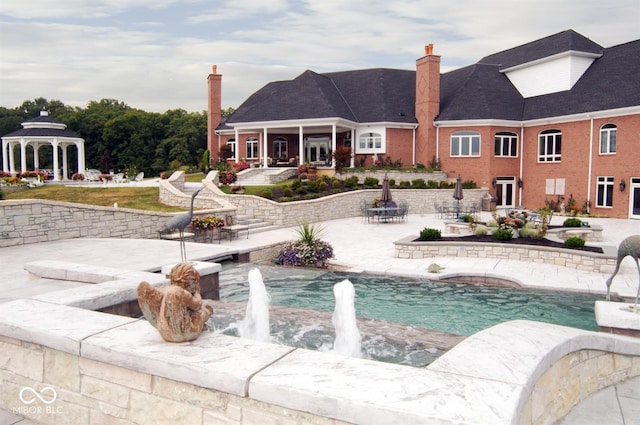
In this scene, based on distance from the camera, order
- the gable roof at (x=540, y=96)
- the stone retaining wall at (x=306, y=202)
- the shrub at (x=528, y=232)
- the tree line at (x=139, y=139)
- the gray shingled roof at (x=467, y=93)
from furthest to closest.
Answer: the tree line at (x=139, y=139) → the gray shingled roof at (x=467, y=93) → the gable roof at (x=540, y=96) → the stone retaining wall at (x=306, y=202) → the shrub at (x=528, y=232)

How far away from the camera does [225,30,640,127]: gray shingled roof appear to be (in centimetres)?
2695

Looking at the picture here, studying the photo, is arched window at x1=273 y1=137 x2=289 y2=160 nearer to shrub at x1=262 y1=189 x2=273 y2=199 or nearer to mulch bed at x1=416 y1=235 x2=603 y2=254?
shrub at x1=262 y1=189 x2=273 y2=199

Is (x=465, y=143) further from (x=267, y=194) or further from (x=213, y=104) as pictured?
(x=213, y=104)

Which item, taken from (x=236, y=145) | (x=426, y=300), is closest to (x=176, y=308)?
(x=426, y=300)

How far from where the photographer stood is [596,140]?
26.0 meters

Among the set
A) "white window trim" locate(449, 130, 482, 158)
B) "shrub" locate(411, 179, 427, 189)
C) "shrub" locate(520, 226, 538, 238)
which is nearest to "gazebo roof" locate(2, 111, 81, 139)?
"shrub" locate(411, 179, 427, 189)

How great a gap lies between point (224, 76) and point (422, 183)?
18614 millimetres

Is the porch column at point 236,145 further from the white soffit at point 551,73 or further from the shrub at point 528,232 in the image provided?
the shrub at point 528,232

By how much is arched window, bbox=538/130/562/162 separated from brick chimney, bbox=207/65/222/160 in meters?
23.1

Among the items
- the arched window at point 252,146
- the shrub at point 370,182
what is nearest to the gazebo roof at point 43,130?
the arched window at point 252,146

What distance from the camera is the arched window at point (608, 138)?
993 inches

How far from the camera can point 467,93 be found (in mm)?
32062

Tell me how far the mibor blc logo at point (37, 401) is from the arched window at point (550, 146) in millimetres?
29289

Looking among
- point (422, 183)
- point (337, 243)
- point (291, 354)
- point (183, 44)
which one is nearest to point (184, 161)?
point (183, 44)
